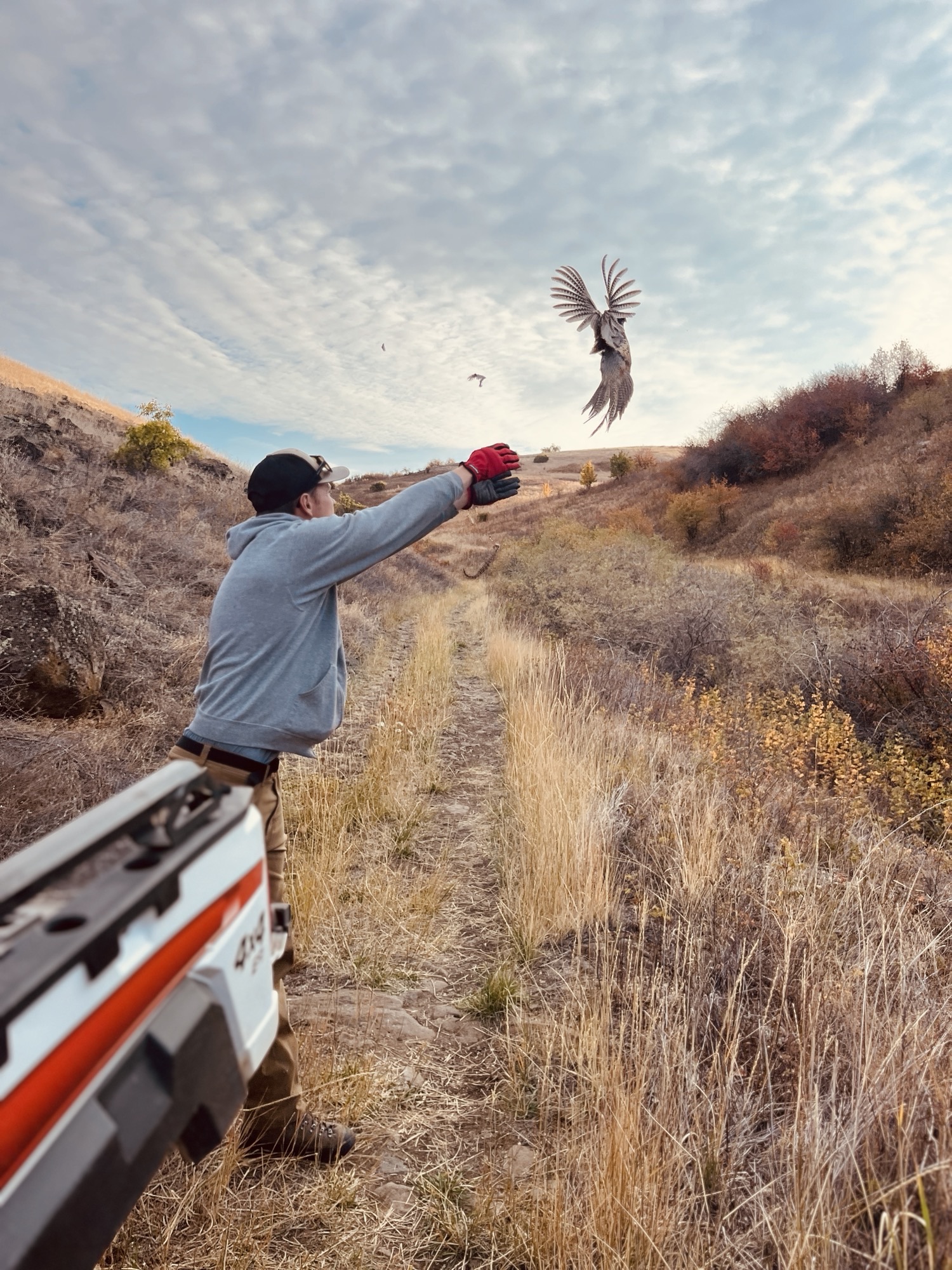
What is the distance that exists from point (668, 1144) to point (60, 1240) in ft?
5.04

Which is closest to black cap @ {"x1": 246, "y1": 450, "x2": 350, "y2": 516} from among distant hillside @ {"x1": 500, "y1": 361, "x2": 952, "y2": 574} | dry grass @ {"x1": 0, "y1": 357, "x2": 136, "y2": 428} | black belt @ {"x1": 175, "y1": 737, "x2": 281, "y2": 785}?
black belt @ {"x1": 175, "y1": 737, "x2": 281, "y2": 785}

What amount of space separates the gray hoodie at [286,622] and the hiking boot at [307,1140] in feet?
3.78

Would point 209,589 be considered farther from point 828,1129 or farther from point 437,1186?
point 828,1129

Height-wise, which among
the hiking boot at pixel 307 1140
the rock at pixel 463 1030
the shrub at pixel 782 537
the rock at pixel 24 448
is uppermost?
the rock at pixel 24 448

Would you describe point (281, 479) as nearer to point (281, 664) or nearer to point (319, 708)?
point (281, 664)

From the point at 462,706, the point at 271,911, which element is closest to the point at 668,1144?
the point at 271,911

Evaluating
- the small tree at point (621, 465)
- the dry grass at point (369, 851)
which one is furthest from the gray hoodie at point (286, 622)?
the small tree at point (621, 465)

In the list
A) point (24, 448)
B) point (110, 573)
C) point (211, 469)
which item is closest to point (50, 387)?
point (211, 469)

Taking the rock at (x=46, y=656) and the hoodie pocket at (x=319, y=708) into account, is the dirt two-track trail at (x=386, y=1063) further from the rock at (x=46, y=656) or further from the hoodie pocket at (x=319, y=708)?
the rock at (x=46, y=656)

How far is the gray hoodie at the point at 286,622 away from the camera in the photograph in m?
2.18

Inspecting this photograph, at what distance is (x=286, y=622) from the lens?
2.21 metres

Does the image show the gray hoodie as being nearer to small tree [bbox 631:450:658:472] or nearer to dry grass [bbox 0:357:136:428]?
dry grass [bbox 0:357:136:428]

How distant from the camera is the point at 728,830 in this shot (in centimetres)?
371

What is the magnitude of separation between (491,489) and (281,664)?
0.92 m
